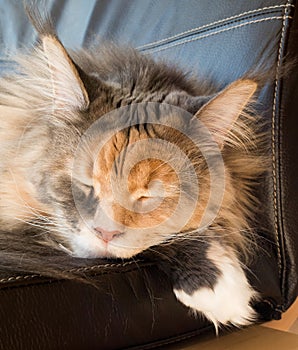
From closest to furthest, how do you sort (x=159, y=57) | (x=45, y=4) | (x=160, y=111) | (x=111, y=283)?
(x=111, y=283) < (x=160, y=111) < (x=159, y=57) < (x=45, y=4)

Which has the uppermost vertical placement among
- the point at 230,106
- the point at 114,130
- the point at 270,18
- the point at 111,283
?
the point at 270,18

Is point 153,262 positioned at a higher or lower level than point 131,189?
lower

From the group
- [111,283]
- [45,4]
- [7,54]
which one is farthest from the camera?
[45,4]

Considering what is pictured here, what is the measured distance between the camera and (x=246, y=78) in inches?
40.6

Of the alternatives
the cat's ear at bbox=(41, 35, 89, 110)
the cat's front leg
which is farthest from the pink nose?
the cat's ear at bbox=(41, 35, 89, 110)

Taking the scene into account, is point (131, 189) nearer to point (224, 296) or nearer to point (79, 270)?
point (79, 270)

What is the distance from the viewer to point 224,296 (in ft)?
3.46

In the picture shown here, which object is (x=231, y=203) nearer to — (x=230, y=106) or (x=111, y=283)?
(x=230, y=106)

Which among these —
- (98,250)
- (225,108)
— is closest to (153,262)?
(98,250)

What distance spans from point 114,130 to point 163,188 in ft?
0.48

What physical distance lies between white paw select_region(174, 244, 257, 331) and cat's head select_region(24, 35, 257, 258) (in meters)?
0.09

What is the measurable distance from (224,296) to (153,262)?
0.51 ft

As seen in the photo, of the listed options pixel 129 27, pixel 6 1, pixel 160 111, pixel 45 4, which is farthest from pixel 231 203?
pixel 6 1

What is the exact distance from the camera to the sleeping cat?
1016 mm
